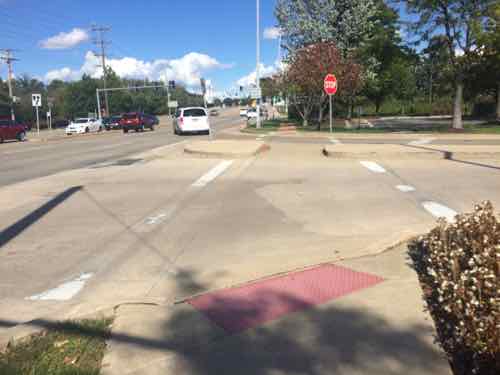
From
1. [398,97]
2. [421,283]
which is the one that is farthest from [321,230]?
[398,97]

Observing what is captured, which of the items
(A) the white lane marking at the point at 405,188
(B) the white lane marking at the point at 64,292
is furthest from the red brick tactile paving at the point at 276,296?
(A) the white lane marking at the point at 405,188

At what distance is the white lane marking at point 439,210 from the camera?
718 cm

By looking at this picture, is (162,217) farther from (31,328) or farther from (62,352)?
(62,352)

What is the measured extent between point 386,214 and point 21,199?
7.24m

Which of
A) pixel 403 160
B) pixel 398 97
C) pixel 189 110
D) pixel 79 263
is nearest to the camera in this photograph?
pixel 79 263

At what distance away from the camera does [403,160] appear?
14.6m

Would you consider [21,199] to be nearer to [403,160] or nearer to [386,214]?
[386,214]

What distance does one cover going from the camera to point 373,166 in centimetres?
1329

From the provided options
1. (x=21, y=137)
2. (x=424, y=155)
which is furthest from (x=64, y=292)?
(x=21, y=137)

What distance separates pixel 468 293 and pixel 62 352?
9.17 ft

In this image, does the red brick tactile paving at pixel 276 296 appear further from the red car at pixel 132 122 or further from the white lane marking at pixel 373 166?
the red car at pixel 132 122

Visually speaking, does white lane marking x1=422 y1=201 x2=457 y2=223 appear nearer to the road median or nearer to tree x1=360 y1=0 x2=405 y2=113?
the road median

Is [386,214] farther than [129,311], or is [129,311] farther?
[386,214]

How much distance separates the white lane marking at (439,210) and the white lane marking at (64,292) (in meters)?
5.13
